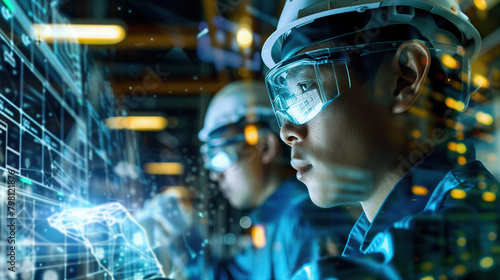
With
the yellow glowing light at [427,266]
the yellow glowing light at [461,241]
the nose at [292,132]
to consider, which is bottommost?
the yellow glowing light at [427,266]

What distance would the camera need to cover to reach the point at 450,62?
3.45ft

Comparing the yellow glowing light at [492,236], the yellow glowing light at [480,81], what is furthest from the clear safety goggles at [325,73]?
the yellow glowing light at [492,236]

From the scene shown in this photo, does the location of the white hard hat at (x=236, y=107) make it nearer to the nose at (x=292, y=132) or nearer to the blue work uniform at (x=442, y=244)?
the nose at (x=292, y=132)

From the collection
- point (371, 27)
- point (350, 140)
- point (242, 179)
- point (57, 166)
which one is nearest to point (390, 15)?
point (371, 27)

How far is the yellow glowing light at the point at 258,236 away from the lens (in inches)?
83.0

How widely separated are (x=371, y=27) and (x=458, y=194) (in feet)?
1.41

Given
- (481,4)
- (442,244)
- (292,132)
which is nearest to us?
(442,244)

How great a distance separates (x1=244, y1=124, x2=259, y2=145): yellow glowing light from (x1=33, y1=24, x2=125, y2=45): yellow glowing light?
0.73m

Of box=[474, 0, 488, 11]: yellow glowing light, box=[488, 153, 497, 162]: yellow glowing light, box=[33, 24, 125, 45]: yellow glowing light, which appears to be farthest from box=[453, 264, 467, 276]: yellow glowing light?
box=[33, 24, 125, 45]: yellow glowing light

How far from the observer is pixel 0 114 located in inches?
36.7

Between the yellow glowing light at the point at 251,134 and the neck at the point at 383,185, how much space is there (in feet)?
3.63

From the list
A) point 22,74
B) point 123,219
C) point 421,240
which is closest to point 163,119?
point 123,219

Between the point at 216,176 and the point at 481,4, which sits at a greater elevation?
the point at 481,4

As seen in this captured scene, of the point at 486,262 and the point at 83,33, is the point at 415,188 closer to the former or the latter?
the point at 486,262
